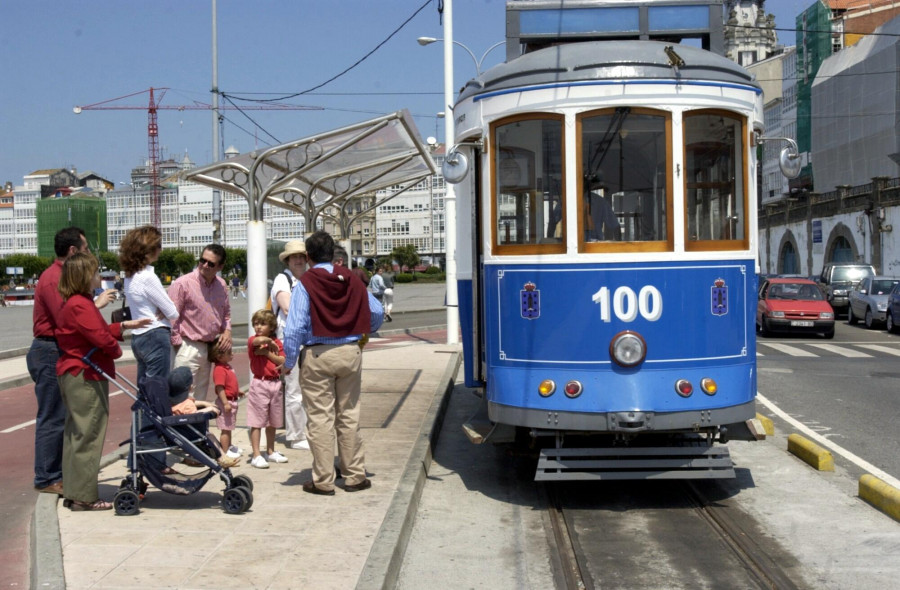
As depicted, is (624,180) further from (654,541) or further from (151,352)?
(151,352)

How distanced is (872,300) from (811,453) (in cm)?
2235

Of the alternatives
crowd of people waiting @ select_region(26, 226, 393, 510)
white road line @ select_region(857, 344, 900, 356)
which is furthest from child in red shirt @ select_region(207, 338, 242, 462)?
white road line @ select_region(857, 344, 900, 356)

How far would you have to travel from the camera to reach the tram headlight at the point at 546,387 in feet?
25.5

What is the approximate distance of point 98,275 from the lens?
7.04 meters

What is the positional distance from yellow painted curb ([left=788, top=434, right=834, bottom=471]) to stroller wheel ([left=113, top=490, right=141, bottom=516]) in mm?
5719

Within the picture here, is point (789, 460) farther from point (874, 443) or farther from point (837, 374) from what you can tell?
point (837, 374)

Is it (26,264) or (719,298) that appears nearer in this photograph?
(719,298)

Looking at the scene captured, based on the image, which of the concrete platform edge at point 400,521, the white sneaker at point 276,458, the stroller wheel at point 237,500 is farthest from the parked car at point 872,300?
the stroller wheel at point 237,500

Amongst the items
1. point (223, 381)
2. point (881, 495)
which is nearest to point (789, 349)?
point (881, 495)

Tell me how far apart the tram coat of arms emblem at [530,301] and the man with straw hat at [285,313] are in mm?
2306

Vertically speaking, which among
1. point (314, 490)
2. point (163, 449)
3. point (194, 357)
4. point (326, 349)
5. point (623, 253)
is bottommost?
point (314, 490)

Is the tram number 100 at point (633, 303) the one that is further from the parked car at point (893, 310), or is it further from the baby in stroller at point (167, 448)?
the parked car at point (893, 310)

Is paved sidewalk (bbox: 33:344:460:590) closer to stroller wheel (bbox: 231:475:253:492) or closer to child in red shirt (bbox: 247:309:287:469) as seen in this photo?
stroller wheel (bbox: 231:475:253:492)

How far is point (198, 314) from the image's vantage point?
27.9 feet
